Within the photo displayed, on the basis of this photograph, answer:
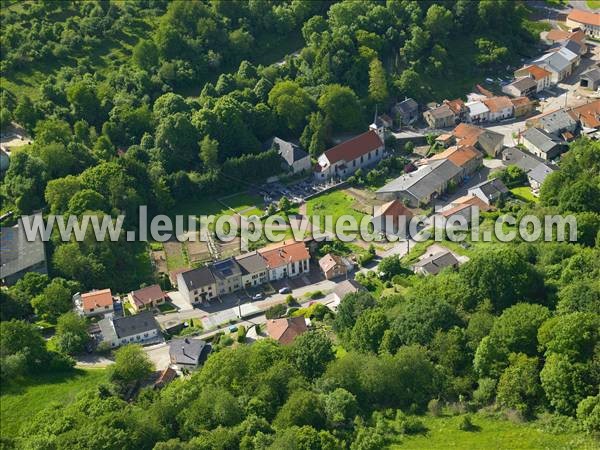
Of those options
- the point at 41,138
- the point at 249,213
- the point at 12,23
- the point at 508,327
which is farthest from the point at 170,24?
the point at 508,327

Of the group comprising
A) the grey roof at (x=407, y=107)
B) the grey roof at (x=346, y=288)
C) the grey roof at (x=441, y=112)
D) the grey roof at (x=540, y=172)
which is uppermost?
the grey roof at (x=407, y=107)

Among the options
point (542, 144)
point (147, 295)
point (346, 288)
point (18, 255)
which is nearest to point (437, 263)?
point (346, 288)

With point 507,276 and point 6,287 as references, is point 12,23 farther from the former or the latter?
point 507,276

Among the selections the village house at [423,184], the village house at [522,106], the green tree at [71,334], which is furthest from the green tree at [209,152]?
the village house at [522,106]

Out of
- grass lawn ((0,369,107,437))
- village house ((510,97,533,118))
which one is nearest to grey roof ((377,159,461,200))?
village house ((510,97,533,118))

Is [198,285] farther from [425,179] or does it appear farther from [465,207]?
[465,207]

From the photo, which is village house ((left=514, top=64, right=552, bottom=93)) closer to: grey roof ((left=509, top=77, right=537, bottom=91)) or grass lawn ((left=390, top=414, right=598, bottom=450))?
grey roof ((left=509, top=77, right=537, bottom=91))

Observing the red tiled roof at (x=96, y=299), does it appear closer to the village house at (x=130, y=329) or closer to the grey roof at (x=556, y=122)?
the village house at (x=130, y=329)
